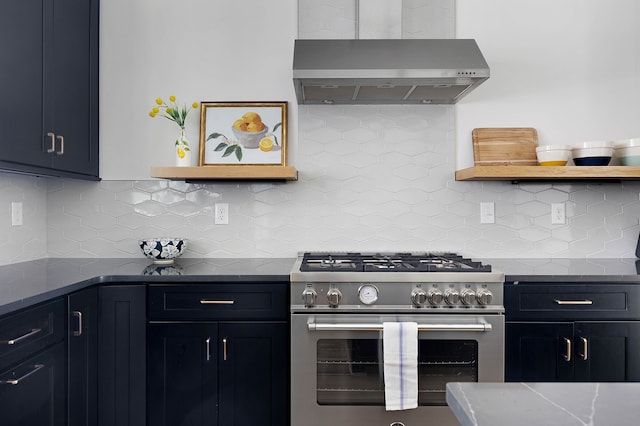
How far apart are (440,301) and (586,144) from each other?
1.24 metres

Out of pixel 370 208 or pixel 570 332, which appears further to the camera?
pixel 370 208

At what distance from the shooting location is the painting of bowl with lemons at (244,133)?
2.74m

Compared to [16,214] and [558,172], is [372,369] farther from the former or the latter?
[16,214]

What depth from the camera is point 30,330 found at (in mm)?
1659

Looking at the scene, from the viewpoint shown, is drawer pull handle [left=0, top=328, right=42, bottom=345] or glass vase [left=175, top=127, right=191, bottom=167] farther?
glass vase [left=175, top=127, right=191, bottom=167]

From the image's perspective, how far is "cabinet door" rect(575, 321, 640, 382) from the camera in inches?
83.0

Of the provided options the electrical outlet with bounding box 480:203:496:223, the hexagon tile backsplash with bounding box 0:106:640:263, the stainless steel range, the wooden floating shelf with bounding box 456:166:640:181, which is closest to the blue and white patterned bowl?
the hexagon tile backsplash with bounding box 0:106:640:263

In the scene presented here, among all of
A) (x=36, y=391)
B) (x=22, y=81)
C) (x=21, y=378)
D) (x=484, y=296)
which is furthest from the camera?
(x=484, y=296)

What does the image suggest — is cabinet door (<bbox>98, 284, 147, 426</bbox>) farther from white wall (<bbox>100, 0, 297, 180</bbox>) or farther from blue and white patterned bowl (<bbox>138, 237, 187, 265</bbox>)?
white wall (<bbox>100, 0, 297, 180</bbox>)

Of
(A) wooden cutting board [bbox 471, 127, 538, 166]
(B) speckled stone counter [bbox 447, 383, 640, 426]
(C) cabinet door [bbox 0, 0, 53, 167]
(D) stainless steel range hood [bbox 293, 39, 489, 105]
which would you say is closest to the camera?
(B) speckled stone counter [bbox 447, 383, 640, 426]

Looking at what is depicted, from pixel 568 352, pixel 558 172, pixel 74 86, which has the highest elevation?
pixel 74 86

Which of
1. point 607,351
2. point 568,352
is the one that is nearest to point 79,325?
point 568,352

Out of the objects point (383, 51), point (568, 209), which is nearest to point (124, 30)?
point (383, 51)

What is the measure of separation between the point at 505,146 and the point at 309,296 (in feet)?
5.02
